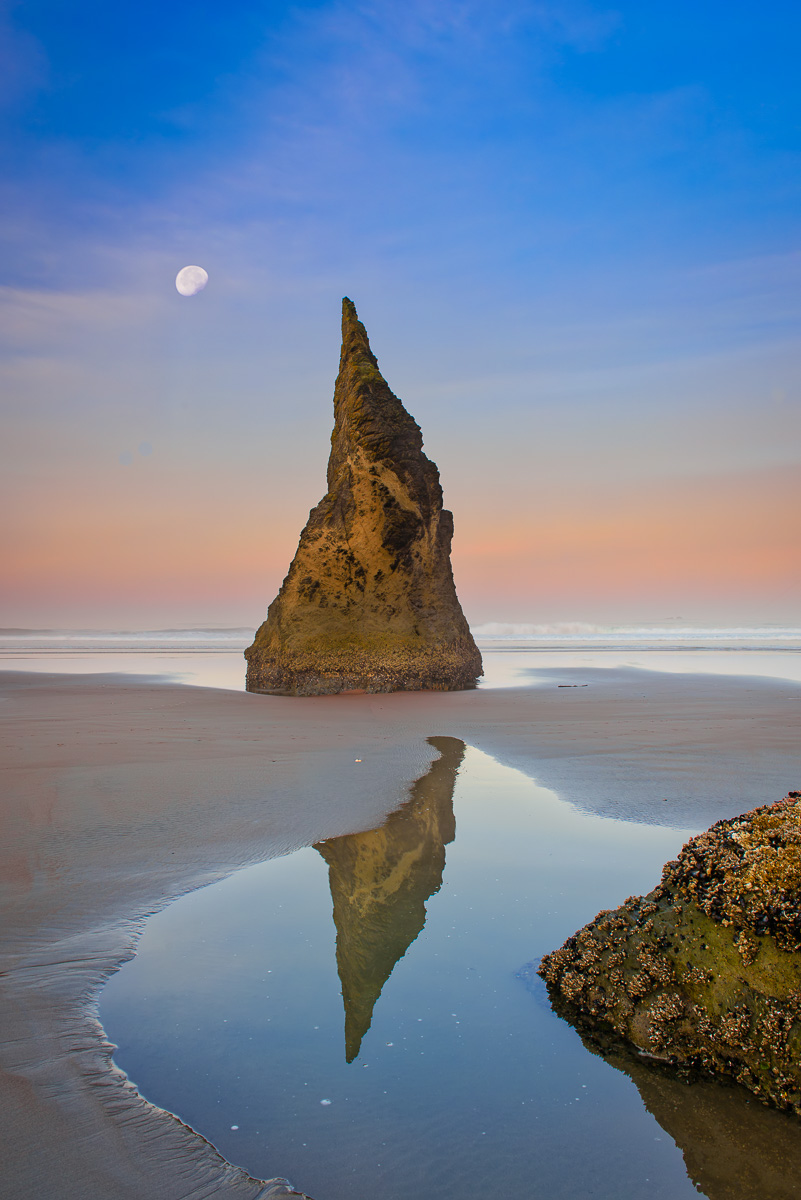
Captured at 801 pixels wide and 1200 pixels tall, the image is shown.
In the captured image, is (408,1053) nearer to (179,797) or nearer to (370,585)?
(179,797)

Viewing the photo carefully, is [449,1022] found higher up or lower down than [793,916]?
lower down

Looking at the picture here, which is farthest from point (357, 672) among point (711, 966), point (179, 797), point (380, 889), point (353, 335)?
point (711, 966)

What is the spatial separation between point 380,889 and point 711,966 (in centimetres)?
149

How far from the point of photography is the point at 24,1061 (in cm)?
180

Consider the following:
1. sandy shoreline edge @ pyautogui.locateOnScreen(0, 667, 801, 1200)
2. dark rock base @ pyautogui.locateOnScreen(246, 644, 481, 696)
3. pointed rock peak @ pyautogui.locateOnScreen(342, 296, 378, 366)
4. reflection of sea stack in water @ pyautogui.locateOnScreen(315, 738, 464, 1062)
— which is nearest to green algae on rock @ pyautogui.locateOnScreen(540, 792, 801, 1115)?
reflection of sea stack in water @ pyautogui.locateOnScreen(315, 738, 464, 1062)

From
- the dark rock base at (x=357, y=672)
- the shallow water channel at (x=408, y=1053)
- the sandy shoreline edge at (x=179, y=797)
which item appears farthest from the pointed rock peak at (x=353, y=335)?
the shallow water channel at (x=408, y=1053)

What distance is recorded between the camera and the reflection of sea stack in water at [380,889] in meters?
2.28

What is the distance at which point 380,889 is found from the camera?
3.12 m

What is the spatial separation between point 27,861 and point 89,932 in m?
0.89

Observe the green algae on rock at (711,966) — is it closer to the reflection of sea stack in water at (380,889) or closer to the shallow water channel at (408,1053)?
the shallow water channel at (408,1053)

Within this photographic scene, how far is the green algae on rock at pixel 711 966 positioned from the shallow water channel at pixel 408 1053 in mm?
87

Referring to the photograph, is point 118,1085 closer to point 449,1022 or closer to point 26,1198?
point 26,1198

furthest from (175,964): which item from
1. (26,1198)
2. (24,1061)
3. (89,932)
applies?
(26,1198)

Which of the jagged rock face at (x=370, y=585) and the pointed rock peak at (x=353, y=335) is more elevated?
the pointed rock peak at (x=353, y=335)
